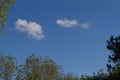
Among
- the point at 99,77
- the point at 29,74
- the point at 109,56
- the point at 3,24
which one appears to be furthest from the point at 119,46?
the point at 3,24

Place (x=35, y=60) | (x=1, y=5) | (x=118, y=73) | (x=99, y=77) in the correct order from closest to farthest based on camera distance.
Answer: (x=1, y=5) → (x=118, y=73) → (x=99, y=77) → (x=35, y=60)

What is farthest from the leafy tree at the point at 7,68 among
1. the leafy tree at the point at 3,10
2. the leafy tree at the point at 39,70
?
→ the leafy tree at the point at 3,10

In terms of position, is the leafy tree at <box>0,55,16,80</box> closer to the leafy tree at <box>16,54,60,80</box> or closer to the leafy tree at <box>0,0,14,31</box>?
the leafy tree at <box>16,54,60,80</box>

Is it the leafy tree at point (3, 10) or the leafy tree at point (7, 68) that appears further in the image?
the leafy tree at point (7, 68)

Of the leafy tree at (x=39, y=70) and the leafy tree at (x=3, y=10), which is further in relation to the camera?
the leafy tree at (x=39, y=70)

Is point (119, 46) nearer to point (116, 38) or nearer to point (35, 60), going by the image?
point (116, 38)

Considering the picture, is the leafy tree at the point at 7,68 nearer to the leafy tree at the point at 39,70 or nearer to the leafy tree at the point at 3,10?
the leafy tree at the point at 39,70

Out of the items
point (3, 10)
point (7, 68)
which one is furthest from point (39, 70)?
point (3, 10)

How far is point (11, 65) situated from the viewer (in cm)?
8356

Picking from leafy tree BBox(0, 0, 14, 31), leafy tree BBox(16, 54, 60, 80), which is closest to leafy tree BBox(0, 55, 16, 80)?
leafy tree BBox(16, 54, 60, 80)

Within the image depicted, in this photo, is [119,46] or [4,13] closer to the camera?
[4,13]

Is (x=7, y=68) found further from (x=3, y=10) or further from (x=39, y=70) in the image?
(x=3, y=10)

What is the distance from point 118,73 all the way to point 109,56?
20726mm

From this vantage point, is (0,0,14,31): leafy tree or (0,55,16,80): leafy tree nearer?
(0,0,14,31): leafy tree
